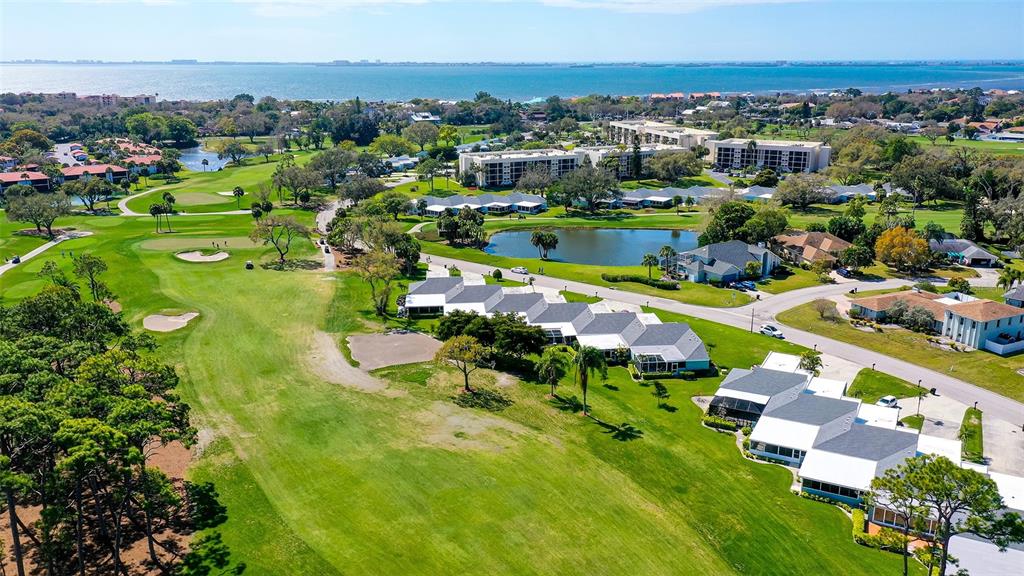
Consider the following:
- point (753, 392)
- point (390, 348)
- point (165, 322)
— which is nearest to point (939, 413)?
point (753, 392)

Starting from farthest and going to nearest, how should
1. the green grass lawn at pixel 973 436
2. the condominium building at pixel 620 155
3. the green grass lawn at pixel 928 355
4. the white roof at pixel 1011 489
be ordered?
1. the condominium building at pixel 620 155
2. the green grass lawn at pixel 928 355
3. the green grass lawn at pixel 973 436
4. the white roof at pixel 1011 489

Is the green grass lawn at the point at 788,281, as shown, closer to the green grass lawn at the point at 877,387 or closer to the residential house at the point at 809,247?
the residential house at the point at 809,247

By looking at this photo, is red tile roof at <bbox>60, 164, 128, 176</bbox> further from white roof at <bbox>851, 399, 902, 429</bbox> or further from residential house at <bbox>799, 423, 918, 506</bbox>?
white roof at <bbox>851, 399, 902, 429</bbox>

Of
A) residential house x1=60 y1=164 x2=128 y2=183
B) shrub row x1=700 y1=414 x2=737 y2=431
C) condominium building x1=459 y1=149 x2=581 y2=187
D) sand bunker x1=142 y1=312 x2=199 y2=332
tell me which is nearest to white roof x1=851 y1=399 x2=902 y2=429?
shrub row x1=700 y1=414 x2=737 y2=431

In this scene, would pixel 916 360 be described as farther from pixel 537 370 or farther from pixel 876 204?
pixel 876 204

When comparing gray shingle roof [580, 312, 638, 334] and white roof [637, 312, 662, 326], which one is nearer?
gray shingle roof [580, 312, 638, 334]

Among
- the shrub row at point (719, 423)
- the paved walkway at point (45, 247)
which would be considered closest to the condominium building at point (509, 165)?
the paved walkway at point (45, 247)
